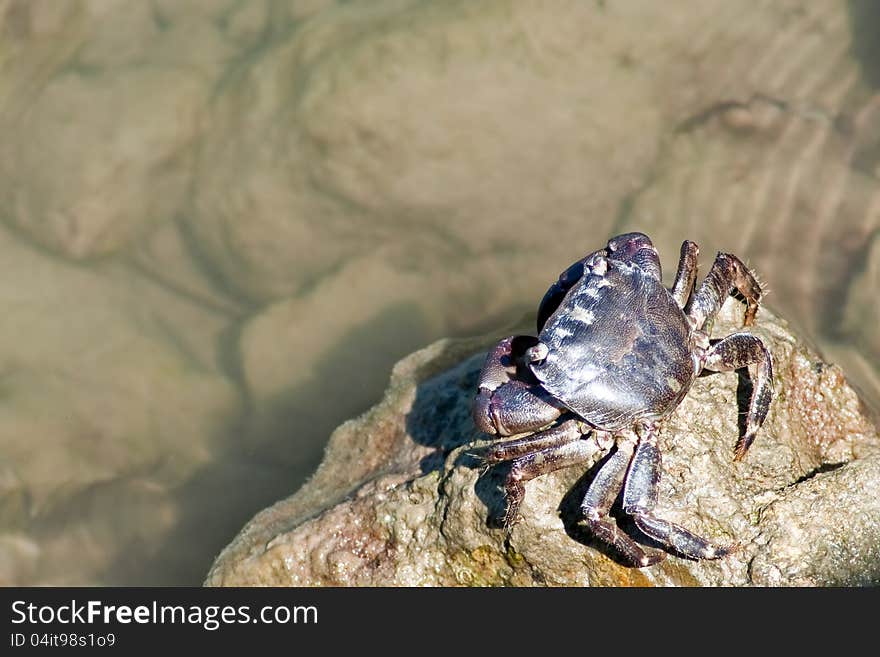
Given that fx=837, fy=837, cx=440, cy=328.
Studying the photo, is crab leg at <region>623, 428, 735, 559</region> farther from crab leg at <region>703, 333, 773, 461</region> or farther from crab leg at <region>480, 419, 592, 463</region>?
crab leg at <region>703, 333, 773, 461</region>

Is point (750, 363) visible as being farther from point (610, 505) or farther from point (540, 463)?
point (540, 463)

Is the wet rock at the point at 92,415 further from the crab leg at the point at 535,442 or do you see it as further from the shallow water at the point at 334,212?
the crab leg at the point at 535,442

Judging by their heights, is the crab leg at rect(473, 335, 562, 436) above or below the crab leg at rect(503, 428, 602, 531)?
above

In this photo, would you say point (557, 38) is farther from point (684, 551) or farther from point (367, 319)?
point (684, 551)

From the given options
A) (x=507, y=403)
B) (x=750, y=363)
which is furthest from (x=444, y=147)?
(x=750, y=363)

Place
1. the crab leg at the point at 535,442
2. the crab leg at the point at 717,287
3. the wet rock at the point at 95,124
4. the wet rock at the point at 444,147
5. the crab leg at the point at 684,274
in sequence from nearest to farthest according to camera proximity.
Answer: the crab leg at the point at 535,442 → the crab leg at the point at 717,287 → the crab leg at the point at 684,274 → the wet rock at the point at 444,147 → the wet rock at the point at 95,124

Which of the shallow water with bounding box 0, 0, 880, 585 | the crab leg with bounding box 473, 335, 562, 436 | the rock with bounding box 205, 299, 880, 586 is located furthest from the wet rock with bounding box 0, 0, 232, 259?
the crab leg with bounding box 473, 335, 562, 436

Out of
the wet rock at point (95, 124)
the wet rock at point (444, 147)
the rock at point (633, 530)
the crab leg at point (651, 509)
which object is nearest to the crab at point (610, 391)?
the crab leg at point (651, 509)
